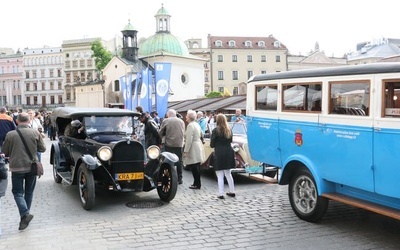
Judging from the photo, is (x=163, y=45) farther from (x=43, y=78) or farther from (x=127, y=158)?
(x=43, y=78)

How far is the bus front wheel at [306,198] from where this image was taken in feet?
22.0

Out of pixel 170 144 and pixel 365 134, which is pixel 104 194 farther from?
pixel 365 134

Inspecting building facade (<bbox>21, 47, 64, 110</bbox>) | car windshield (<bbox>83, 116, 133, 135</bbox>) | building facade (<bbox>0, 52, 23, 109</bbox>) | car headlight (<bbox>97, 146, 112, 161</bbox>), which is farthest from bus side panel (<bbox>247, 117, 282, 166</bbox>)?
building facade (<bbox>0, 52, 23, 109</bbox>)

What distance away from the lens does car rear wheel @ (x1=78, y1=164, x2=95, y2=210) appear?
25.7 ft

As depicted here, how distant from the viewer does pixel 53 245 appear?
591 cm

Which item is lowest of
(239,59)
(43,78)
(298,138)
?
(298,138)

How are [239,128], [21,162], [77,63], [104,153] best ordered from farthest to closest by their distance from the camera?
[77,63] < [239,128] < [104,153] < [21,162]

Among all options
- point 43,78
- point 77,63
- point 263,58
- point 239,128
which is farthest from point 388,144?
point 43,78

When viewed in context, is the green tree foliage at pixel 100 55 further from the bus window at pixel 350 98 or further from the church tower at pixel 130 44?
the bus window at pixel 350 98

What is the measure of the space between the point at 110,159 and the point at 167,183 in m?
1.34

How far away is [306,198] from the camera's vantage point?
702 centimetres

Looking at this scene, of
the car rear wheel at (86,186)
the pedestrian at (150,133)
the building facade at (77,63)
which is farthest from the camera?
the building facade at (77,63)

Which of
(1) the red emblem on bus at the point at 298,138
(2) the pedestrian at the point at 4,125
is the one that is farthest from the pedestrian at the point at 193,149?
(2) the pedestrian at the point at 4,125

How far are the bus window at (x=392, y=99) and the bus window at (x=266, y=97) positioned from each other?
2.36 meters
